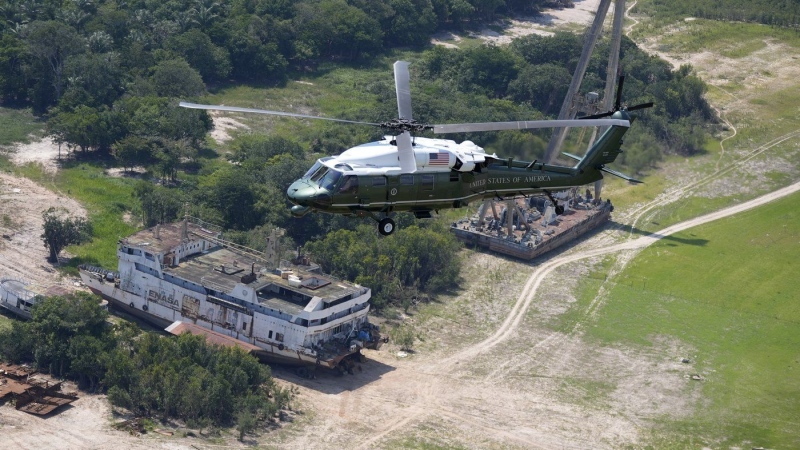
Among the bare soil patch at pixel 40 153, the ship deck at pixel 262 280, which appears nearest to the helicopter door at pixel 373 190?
the ship deck at pixel 262 280

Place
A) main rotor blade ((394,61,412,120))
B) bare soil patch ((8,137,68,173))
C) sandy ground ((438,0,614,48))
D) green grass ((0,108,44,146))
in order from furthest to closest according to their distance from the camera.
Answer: sandy ground ((438,0,614,48)) → green grass ((0,108,44,146)) → bare soil patch ((8,137,68,173)) → main rotor blade ((394,61,412,120))

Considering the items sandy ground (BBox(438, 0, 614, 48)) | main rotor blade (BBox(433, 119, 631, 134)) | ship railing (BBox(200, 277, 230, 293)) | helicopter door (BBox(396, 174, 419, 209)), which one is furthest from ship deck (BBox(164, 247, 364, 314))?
sandy ground (BBox(438, 0, 614, 48))

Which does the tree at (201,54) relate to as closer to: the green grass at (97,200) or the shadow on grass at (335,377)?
the green grass at (97,200)

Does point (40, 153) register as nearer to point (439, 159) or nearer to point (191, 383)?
point (191, 383)

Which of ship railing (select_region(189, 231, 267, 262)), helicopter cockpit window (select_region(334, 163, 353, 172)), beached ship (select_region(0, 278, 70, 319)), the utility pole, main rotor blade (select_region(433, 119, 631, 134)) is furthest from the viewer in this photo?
the utility pole

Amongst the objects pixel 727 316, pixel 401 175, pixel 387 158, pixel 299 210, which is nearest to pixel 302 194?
pixel 299 210

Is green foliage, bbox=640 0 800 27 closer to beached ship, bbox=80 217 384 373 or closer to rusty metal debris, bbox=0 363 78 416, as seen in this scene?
beached ship, bbox=80 217 384 373
